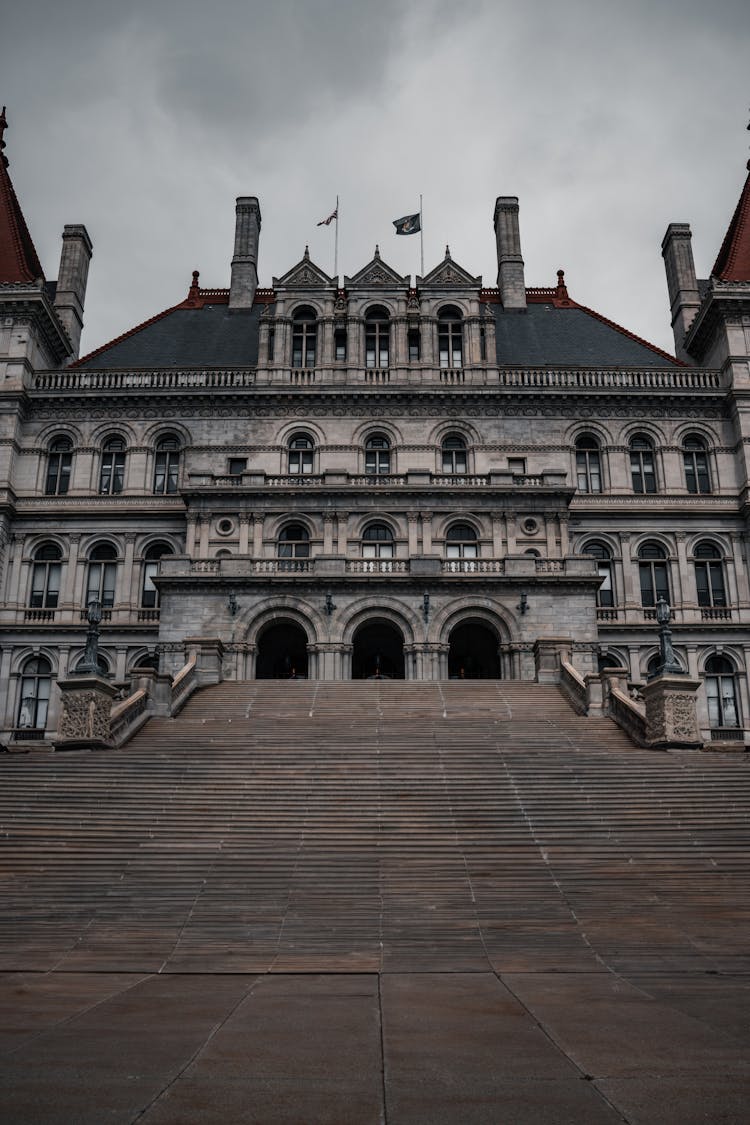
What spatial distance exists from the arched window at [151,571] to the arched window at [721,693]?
22927mm

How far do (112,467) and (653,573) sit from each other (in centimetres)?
2410

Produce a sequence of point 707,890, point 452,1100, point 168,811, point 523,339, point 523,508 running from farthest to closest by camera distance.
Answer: point 523,339
point 523,508
point 168,811
point 707,890
point 452,1100

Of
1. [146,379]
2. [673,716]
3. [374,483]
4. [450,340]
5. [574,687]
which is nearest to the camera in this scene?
[673,716]

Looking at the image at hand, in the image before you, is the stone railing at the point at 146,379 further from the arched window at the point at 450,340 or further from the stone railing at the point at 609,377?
the stone railing at the point at 609,377

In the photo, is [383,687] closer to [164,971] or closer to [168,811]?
[168,811]

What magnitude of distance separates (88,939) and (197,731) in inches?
452

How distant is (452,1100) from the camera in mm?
5609

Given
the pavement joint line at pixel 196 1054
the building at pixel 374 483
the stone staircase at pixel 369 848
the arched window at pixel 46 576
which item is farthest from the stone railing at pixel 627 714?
the arched window at pixel 46 576

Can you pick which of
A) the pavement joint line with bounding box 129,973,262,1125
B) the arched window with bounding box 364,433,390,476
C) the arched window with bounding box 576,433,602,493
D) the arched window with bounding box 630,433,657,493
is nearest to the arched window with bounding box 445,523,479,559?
the arched window with bounding box 364,433,390,476

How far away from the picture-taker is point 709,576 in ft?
131

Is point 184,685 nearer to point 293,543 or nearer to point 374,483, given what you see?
point 293,543

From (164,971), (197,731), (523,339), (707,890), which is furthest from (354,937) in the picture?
(523,339)

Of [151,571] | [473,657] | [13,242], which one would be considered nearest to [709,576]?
[473,657]

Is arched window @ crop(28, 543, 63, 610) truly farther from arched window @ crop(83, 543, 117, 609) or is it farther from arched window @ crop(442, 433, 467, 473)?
arched window @ crop(442, 433, 467, 473)
